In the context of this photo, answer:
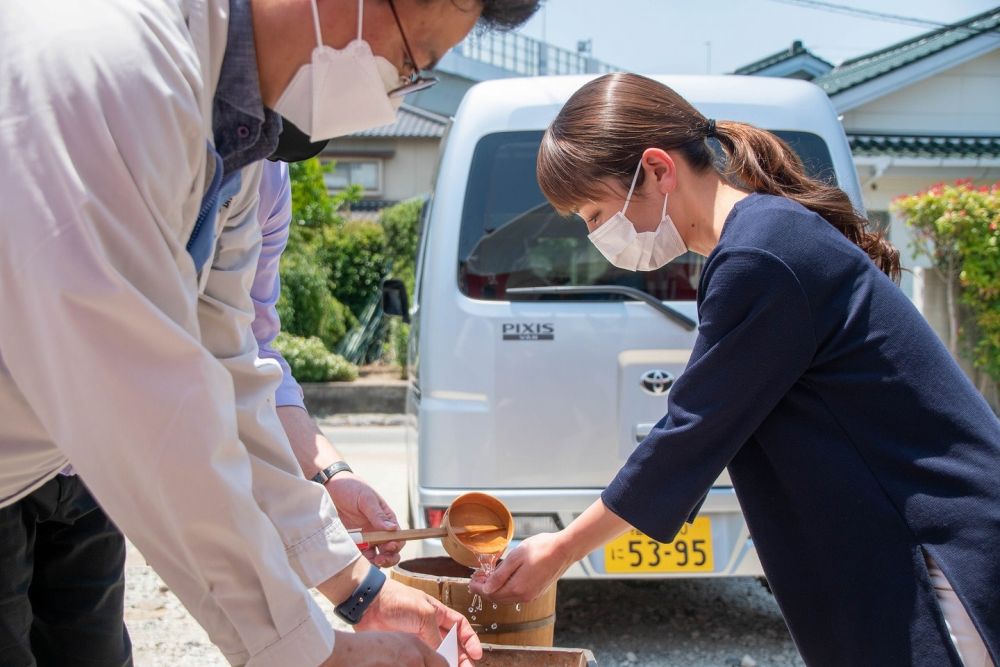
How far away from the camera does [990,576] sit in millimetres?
1522

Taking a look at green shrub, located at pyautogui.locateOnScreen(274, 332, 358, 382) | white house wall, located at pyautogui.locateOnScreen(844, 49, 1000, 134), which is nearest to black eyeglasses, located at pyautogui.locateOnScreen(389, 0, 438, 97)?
green shrub, located at pyautogui.locateOnScreen(274, 332, 358, 382)

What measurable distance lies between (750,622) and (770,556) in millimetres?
2774

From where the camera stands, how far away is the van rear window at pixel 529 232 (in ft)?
11.8

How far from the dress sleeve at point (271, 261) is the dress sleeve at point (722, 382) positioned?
0.80 meters

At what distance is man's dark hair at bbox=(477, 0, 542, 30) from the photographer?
1.38 metres

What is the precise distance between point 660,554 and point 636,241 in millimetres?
1657

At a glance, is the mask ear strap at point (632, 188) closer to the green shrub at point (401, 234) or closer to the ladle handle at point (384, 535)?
the ladle handle at point (384, 535)

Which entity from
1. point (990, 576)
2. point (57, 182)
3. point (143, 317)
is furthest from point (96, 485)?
point (990, 576)

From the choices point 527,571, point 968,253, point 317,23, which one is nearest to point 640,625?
point 527,571

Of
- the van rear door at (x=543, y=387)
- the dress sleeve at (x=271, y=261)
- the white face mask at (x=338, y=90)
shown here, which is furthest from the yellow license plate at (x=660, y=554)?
the white face mask at (x=338, y=90)

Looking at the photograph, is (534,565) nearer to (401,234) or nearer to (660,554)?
(660,554)

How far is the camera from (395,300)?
477 cm

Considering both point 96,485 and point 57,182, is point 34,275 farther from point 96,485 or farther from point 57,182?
point 96,485

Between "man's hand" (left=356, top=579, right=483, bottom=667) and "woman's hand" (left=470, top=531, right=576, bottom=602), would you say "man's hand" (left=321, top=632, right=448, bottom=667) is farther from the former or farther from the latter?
"woman's hand" (left=470, top=531, right=576, bottom=602)
